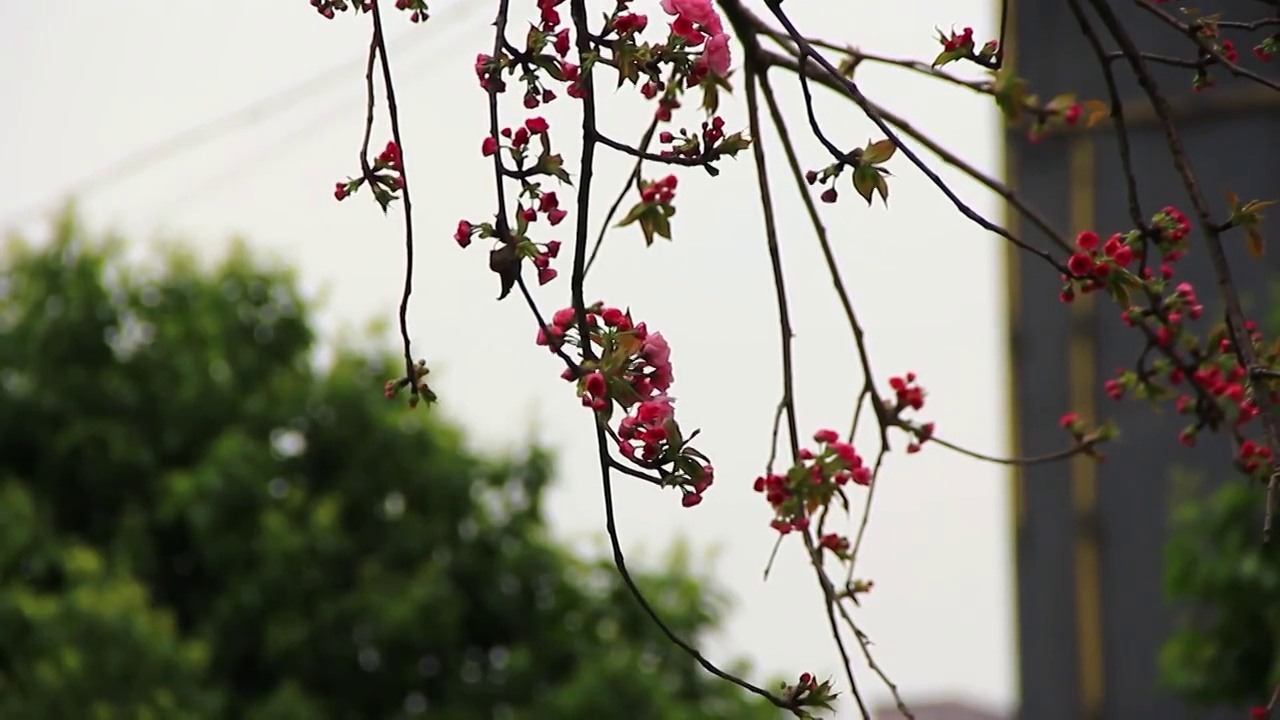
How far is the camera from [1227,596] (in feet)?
17.8

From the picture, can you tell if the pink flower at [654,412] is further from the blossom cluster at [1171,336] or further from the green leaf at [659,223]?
the blossom cluster at [1171,336]

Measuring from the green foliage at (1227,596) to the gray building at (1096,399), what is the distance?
95.7 inches

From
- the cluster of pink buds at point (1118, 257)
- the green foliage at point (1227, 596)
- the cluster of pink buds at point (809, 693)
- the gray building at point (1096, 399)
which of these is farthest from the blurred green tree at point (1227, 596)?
the cluster of pink buds at point (809, 693)

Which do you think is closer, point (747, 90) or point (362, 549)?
point (747, 90)

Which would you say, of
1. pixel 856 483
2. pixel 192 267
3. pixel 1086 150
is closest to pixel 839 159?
pixel 856 483

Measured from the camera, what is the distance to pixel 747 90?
169 centimetres

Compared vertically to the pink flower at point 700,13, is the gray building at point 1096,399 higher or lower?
higher

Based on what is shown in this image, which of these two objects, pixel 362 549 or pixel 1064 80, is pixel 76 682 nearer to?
pixel 362 549

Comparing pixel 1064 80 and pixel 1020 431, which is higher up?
pixel 1064 80

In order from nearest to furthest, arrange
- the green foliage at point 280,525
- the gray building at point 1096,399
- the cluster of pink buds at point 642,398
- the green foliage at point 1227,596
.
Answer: the cluster of pink buds at point 642,398, the green foliage at point 1227,596, the gray building at point 1096,399, the green foliage at point 280,525

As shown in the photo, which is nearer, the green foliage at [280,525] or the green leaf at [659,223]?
the green leaf at [659,223]

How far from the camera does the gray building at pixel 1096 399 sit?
8.16 m

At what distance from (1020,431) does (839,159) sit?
733 cm

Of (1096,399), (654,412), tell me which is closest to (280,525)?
(1096,399)
